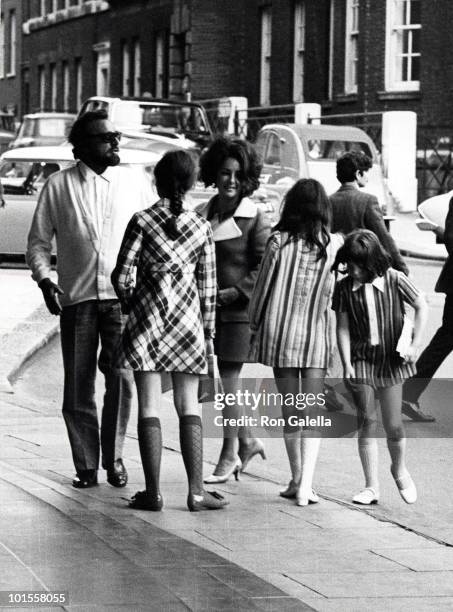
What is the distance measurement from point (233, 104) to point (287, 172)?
15.0 metres

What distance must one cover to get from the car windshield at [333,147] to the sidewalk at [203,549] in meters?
17.9

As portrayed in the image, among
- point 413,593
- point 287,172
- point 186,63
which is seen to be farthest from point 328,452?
point 186,63

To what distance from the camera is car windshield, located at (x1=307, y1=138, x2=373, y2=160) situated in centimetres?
2655

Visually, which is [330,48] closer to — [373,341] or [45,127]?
[45,127]

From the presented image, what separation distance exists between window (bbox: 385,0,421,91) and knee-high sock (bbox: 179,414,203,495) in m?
27.8

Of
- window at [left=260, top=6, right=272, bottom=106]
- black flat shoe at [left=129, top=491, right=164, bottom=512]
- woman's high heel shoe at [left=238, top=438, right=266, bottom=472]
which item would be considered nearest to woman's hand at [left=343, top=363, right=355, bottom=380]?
woman's high heel shoe at [left=238, top=438, right=266, bottom=472]

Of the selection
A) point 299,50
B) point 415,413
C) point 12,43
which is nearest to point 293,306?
point 415,413

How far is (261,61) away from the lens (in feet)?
139

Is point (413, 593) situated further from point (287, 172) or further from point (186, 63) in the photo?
point (186, 63)

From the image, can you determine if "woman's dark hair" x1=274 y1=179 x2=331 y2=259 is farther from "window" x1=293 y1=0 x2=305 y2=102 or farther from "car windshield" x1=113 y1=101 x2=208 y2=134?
"window" x1=293 y1=0 x2=305 y2=102

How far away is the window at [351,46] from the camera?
3631 centimetres

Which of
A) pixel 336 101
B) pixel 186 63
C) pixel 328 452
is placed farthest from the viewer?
pixel 186 63

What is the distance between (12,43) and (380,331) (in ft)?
198

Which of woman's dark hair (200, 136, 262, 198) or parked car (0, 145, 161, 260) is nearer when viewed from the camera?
woman's dark hair (200, 136, 262, 198)
